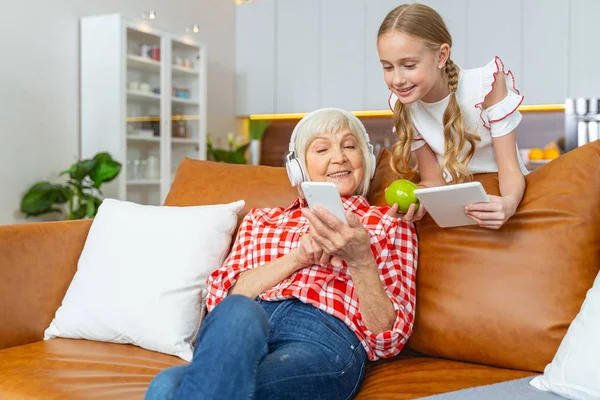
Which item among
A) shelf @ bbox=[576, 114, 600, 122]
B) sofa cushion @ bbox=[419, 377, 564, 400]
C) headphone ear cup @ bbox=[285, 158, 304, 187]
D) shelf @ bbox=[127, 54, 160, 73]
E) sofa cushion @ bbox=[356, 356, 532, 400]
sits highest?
shelf @ bbox=[127, 54, 160, 73]

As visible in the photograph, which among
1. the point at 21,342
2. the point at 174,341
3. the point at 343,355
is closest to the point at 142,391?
the point at 174,341

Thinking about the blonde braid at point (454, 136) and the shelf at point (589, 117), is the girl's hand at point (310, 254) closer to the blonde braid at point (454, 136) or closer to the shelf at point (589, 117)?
the blonde braid at point (454, 136)

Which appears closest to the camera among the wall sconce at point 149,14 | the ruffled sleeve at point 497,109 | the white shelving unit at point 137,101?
the ruffled sleeve at point 497,109

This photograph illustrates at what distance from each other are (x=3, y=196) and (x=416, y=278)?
3.13 metres

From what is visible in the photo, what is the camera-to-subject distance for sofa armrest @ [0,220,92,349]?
185 cm

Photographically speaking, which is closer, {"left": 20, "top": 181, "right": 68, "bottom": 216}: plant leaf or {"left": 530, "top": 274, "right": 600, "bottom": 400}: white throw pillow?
{"left": 530, "top": 274, "right": 600, "bottom": 400}: white throw pillow

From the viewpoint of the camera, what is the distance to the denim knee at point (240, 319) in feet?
3.93

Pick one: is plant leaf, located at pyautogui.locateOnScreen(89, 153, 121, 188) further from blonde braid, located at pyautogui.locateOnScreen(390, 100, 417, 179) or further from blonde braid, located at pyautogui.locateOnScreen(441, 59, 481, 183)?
blonde braid, located at pyautogui.locateOnScreen(441, 59, 481, 183)

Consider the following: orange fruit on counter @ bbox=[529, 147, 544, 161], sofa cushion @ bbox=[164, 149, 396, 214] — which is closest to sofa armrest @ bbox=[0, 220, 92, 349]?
sofa cushion @ bbox=[164, 149, 396, 214]

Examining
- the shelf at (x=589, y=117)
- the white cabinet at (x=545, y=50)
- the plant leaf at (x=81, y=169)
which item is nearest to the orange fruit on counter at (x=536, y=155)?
the white cabinet at (x=545, y=50)

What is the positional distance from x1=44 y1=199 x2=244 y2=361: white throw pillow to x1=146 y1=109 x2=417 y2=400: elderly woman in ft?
0.22

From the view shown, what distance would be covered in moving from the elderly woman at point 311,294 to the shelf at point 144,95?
2930 mm

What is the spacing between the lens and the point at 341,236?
142 cm

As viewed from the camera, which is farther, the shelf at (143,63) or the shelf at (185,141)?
the shelf at (185,141)
